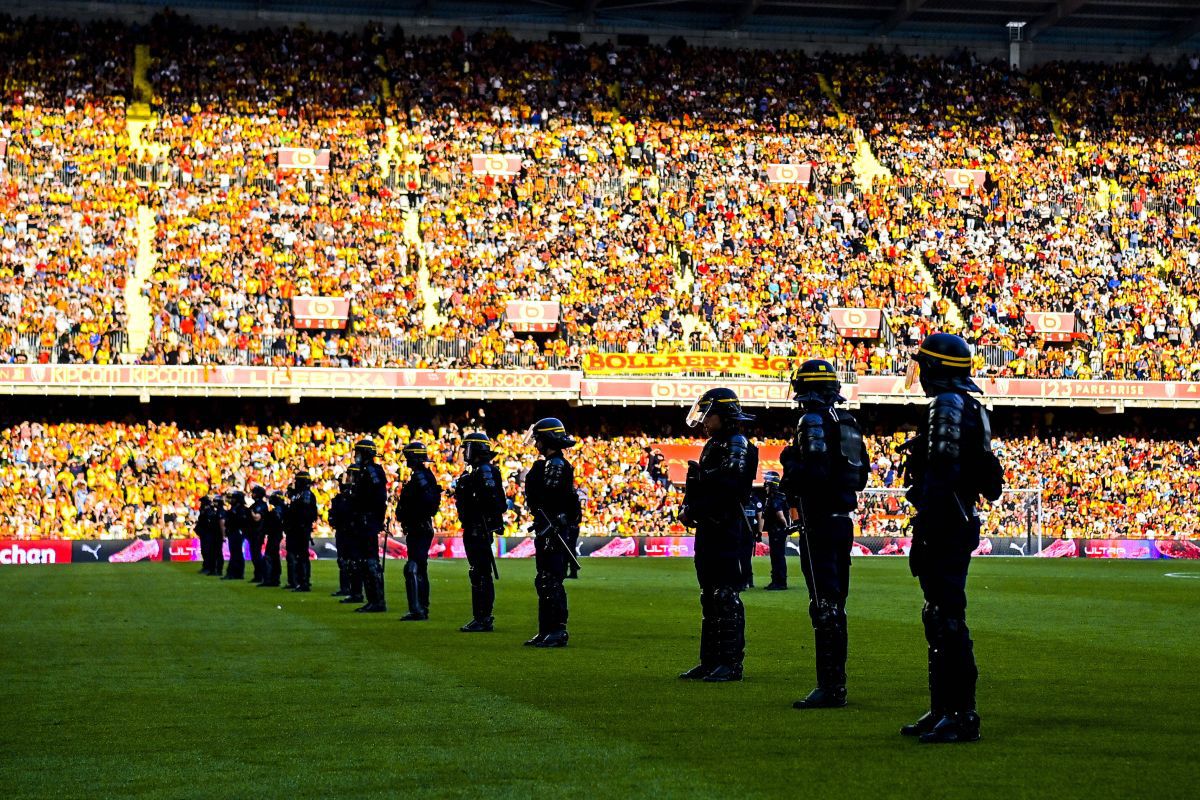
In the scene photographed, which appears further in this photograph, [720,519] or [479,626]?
[479,626]

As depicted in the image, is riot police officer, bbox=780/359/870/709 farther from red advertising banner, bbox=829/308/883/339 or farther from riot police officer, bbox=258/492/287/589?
red advertising banner, bbox=829/308/883/339

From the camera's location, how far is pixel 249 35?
189 ft

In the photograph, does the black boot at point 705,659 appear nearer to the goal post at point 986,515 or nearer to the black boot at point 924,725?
the black boot at point 924,725

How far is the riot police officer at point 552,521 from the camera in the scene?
1623cm

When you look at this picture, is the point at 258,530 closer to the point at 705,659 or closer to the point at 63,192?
the point at 705,659

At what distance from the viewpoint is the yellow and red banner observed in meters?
50.6

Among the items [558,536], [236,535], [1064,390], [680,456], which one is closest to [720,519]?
[558,536]

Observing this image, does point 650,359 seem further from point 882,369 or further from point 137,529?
point 137,529

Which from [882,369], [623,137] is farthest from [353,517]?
[623,137]

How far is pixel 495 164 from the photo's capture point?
181ft

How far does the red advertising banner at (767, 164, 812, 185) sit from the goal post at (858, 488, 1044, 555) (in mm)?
11856

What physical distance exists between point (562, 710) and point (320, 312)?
131 ft

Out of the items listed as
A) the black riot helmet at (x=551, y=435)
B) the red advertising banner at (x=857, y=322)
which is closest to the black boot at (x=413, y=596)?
the black riot helmet at (x=551, y=435)

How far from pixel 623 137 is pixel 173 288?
55.0 feet
